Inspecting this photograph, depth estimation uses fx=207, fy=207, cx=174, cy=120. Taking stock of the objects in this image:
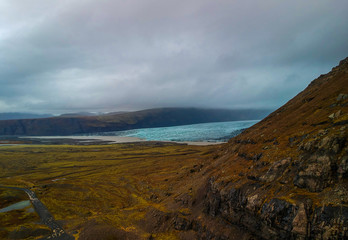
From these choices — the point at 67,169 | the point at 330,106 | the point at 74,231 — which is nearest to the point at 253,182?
the point at 330,106

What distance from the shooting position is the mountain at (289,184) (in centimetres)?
2586

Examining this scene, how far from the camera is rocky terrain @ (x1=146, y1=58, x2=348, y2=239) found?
25922 millimetres

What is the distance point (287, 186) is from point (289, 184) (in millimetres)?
450

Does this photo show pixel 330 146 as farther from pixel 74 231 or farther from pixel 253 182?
pixel 74 231

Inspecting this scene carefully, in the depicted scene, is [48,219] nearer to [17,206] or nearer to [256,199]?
[17,206]

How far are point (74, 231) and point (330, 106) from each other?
66162 mm

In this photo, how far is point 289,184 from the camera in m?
31.2

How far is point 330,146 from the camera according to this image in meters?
29.8

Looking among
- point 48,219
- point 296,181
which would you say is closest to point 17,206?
point 48,219

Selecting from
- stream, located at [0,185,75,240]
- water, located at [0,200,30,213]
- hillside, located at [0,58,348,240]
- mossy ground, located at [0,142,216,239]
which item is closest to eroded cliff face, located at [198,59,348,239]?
hillside, located at [0,58,348,240]

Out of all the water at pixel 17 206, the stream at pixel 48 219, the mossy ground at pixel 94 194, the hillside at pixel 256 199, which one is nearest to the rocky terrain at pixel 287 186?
the hillside at pixel 256 199

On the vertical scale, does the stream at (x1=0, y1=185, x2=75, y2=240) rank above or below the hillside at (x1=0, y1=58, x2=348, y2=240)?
below

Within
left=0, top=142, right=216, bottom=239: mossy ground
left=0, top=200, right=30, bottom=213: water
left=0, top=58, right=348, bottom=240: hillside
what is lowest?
left=0, top=200, right=30, bottom=213: water

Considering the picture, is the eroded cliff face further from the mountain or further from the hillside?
the hillside
